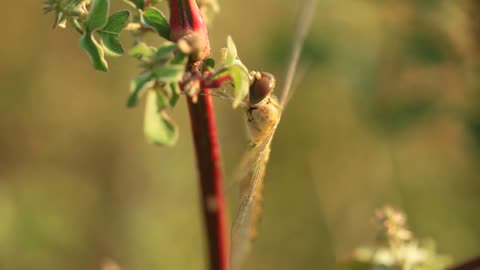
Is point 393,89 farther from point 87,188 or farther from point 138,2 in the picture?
point 138,2

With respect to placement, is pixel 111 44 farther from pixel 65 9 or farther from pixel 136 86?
pixel 136 86

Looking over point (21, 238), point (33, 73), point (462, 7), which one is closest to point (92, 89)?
point (33, 73)

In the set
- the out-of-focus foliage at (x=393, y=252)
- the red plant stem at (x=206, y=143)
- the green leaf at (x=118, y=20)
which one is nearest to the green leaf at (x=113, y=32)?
the green leaf at (x=118, y=20)

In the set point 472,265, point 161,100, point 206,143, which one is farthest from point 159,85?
point 472,265

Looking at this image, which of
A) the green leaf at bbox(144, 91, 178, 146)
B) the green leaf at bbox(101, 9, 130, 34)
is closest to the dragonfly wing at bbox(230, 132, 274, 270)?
the green leaf at bbox(144, 91, 178, 146)

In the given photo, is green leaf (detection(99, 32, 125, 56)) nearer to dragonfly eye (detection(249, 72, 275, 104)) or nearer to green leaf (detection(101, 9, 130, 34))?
green leaf (detection(101, 9, 130, 34))
